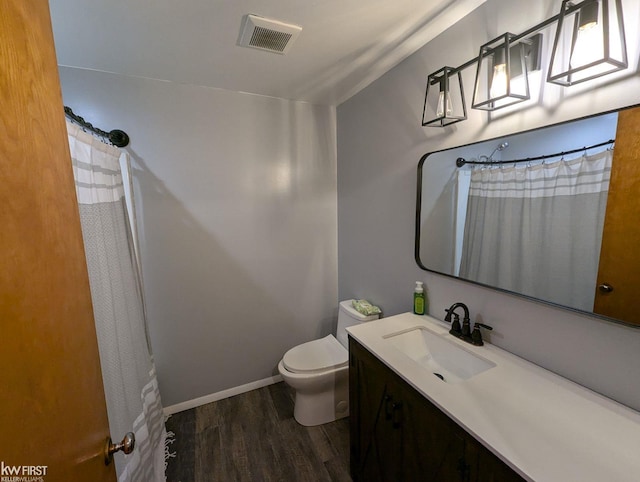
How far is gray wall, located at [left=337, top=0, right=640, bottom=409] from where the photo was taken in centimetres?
91

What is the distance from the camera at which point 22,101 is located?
0.49 m

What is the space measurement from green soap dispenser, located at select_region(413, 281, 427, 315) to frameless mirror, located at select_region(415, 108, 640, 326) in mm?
194

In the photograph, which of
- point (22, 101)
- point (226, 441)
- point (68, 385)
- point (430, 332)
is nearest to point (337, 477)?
point (226, 441)

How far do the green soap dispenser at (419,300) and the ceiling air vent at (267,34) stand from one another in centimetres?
153

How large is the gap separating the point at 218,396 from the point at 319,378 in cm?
102

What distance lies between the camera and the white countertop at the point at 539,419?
688 millimetres

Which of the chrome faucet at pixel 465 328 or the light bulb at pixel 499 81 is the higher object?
the light bulb at pixel 499 81

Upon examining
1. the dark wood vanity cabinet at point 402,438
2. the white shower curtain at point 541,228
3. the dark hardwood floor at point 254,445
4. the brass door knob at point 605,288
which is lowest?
the dark hardwood floor at point 254,445

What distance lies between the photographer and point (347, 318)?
2123 mm

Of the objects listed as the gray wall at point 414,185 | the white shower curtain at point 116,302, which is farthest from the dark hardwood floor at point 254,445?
the gray wall at point 414,185

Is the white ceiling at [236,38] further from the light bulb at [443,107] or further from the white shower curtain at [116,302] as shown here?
the white shower curtain at [116,302]

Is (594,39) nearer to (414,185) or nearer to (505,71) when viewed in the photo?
(505,71)

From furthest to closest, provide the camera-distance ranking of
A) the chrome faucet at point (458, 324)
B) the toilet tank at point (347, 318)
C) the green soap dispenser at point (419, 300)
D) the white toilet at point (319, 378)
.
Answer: the toilet tank at point (347, 318), the white toilet at point (319, 378), the green soap dispenser at point (419, 300), the chrome faucet at point (458, 324)

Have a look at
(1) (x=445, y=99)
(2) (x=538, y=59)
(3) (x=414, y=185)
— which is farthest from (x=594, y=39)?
(3) (x=414, y=185)
